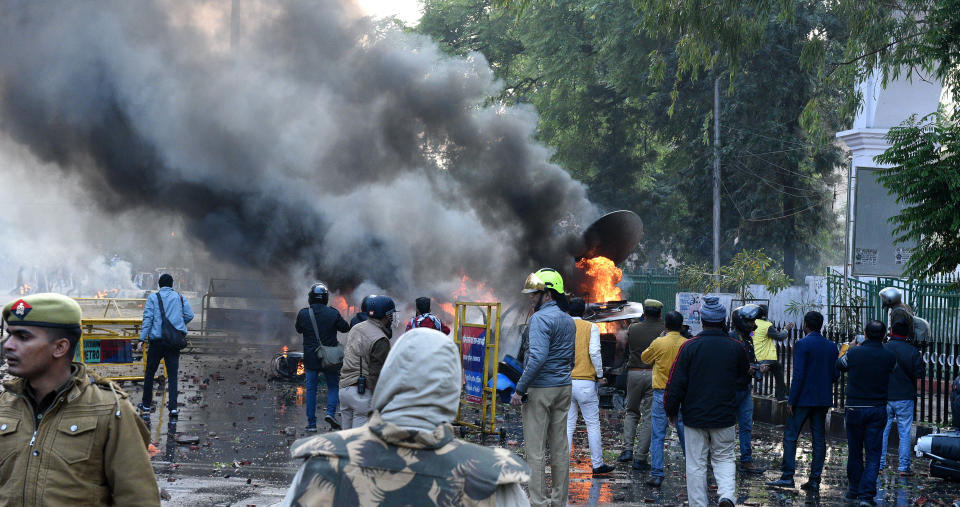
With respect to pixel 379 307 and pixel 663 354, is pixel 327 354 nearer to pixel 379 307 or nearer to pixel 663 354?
pixel 379 307

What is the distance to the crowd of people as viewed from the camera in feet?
7.78

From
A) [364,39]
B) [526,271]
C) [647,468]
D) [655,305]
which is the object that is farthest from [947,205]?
[364,39]

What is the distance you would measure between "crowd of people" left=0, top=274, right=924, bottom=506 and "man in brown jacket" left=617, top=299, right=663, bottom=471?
0.07 ft

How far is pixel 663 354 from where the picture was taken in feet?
27.9

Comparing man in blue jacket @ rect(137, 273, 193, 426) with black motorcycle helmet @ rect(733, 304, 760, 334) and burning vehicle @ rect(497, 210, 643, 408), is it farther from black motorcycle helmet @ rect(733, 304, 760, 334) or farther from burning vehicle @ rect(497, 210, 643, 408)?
burning vehicle @ rect(497, 210, 643, 408)

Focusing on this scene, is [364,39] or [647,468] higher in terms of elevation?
[364,39]

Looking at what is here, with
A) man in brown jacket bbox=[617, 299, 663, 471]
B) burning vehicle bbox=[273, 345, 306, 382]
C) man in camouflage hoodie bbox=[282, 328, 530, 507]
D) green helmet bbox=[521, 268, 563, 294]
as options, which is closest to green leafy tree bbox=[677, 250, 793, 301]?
burning vehicle bbox=[273, 345, 306, 382]

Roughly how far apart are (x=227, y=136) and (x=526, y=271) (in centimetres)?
751

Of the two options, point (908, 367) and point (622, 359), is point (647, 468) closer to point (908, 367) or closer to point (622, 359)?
point (908, 367)

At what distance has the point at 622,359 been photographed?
49.9 ft

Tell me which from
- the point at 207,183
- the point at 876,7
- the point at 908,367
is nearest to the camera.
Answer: the point at 908,367

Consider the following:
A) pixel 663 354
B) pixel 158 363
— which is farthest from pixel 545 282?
pixel 158 363

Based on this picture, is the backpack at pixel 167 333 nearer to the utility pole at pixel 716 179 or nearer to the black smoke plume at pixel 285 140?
the black smoke plume at pixel 285 140

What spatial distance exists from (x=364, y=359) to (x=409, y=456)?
6116 millimetres
